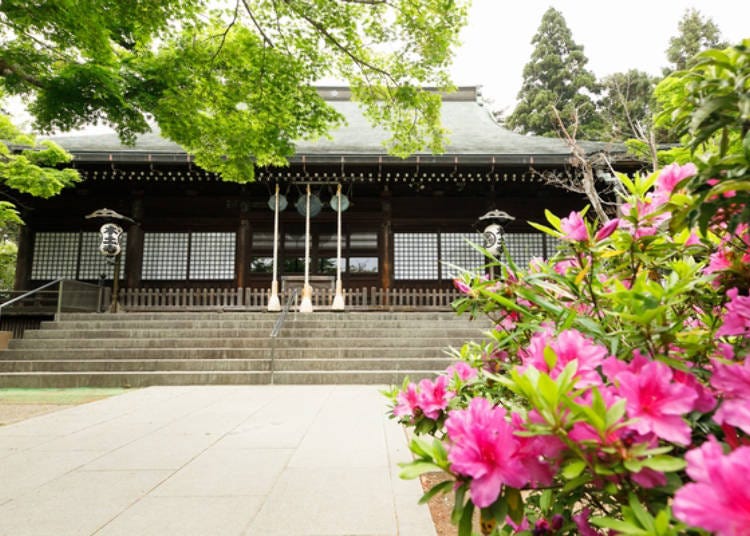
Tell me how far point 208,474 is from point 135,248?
10.2 m

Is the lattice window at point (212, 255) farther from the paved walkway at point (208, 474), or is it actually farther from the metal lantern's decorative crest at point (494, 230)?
the paved walkway at point (208, 474)

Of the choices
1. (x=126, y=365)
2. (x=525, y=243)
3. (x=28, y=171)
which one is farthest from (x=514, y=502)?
(x=525, y=243)

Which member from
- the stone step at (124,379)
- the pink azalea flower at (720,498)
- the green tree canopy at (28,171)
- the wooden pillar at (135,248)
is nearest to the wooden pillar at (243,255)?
the wooden pillar at (135,248)

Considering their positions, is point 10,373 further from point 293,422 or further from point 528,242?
point 528,242

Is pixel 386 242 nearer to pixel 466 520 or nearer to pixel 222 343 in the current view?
pixel 222 343

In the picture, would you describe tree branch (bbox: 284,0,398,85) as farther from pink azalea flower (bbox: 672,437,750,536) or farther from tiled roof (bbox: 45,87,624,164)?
pink azalea flower (bbox: 672,437,750,536)

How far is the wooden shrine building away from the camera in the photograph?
11.0m

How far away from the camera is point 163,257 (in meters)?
11.4

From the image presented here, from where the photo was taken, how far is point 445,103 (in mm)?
17359

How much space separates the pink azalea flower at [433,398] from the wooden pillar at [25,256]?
44.7ft

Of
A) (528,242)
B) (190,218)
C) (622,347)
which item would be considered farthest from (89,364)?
(528,242)

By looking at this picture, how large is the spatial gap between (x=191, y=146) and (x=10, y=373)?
476 cm

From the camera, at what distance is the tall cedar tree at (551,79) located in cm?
2455

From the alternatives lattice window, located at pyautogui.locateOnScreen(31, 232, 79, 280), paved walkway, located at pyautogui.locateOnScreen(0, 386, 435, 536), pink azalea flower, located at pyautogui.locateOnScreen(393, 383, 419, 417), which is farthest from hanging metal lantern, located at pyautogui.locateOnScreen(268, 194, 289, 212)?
pink azalea flower, located at pyautogui.locateOnScreen(393, 383, 419, 417)
